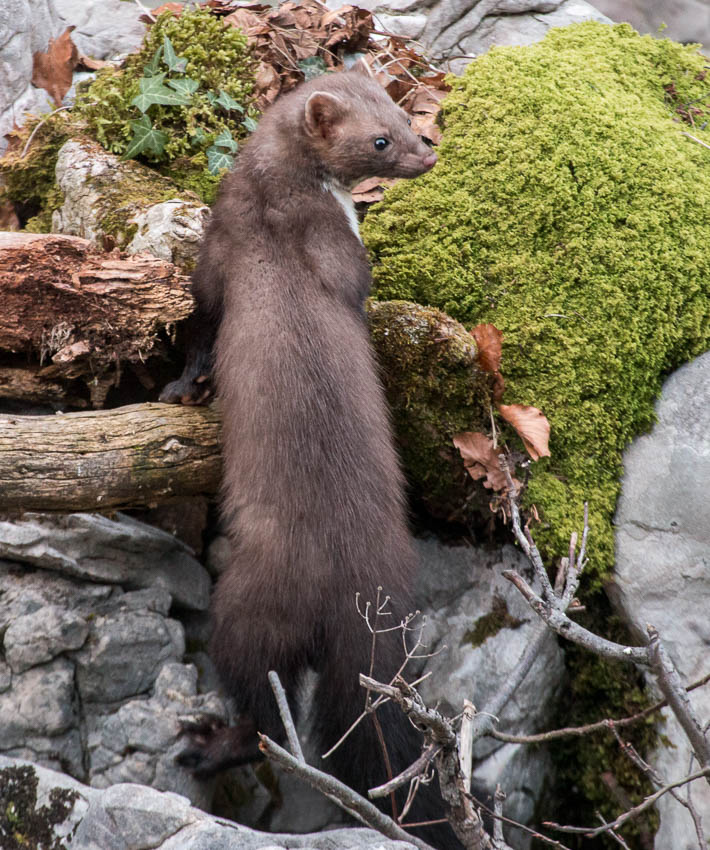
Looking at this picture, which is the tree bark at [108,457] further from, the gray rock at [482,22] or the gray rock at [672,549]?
the gray rock at [482,22]

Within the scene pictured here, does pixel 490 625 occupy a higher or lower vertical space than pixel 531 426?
lower

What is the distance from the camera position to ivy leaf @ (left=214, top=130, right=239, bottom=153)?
193 inches

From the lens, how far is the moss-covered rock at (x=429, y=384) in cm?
402

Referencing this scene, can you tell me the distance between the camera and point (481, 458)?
4066 mm

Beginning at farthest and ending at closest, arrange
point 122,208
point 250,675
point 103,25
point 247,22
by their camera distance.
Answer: point 103,25 → point 247,22 → point 122,208 → point 250,675

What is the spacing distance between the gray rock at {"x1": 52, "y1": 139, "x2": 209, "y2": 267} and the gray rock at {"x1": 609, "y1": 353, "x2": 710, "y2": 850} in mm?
2723

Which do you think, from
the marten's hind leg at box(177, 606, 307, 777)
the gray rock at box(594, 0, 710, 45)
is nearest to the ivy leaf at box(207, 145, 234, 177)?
the marten's hind leg at box(177, 606, 307, 777)

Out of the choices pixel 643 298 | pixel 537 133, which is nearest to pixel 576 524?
pixel 643 298

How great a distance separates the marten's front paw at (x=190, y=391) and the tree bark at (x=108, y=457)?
0.05m

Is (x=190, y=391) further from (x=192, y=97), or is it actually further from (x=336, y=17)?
(x=336, y=17)

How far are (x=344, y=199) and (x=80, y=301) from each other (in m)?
1.41

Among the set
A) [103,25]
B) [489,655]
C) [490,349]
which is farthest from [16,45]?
[489,655]

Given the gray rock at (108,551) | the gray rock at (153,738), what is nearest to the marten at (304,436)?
the gray rock at (153,738)

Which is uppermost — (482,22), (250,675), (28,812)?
(482,22)
